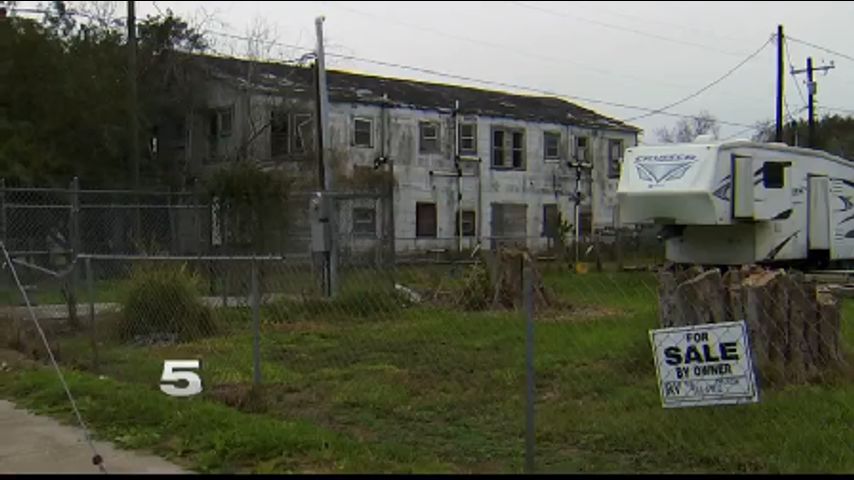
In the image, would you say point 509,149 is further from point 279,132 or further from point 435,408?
point 435,408

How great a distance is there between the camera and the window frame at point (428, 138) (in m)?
33.2

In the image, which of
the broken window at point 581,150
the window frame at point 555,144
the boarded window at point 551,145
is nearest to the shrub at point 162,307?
the window frame at point 555,144

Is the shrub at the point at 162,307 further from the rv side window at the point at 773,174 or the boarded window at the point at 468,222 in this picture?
the boarded window at the point at 468,222

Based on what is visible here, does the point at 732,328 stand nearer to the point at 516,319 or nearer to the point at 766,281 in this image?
the point at 766,281

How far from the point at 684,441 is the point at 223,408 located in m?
3.58

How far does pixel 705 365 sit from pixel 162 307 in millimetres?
8568

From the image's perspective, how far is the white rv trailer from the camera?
1775cm

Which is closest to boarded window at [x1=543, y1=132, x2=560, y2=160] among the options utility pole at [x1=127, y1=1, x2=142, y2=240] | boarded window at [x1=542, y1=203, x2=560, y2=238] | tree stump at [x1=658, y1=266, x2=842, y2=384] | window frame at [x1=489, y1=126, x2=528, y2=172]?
window frame at [x1=489, y1=126, x2=528, y2=172]

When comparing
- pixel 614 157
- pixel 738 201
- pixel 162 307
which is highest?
pixel 614 157

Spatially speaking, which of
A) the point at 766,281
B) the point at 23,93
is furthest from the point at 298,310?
Result: the point at 23,93

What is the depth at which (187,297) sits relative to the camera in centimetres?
1271

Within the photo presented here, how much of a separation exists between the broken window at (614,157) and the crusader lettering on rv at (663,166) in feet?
68.7

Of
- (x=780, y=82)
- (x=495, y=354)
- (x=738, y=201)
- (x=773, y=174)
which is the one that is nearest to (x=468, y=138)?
(x=780, y=82)

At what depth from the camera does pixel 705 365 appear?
598 centimetres
